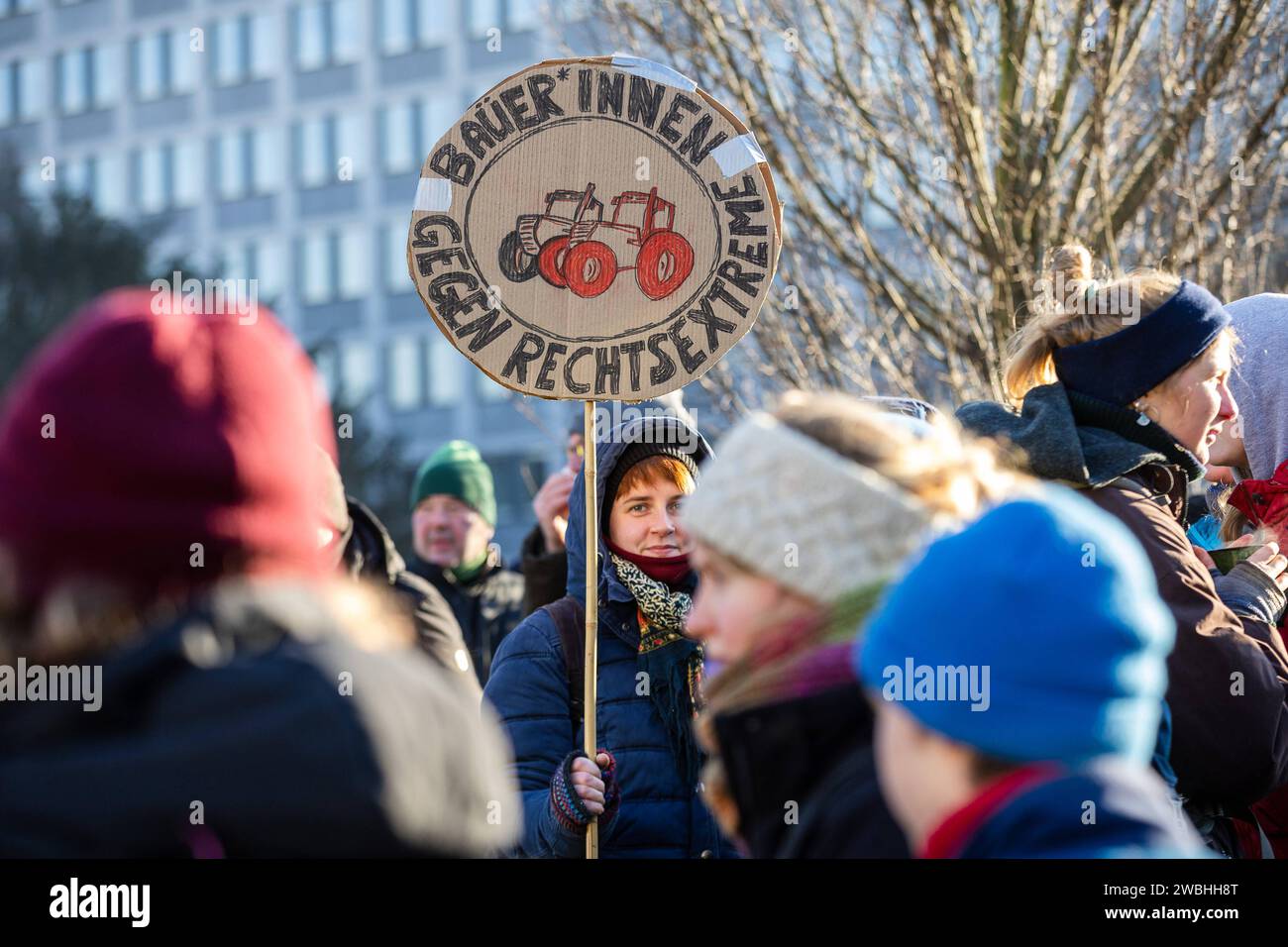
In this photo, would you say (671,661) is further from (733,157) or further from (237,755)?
(237,755)

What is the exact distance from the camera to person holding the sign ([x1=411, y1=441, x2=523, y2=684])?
595 cm

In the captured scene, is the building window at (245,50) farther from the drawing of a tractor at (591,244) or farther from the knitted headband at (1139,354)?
the knitted headband at (1139,354)

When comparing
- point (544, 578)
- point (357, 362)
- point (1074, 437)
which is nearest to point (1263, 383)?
point (1074, 437)

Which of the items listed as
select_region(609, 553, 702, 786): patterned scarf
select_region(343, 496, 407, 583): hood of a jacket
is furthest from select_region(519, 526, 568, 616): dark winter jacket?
select_region(609, 553, 702, 786): patterned scarf

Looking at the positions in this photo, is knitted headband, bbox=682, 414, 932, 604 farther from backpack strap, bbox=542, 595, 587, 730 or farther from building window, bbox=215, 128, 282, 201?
building window, bbox=215, 128, 282, 201

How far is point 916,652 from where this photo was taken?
1.84 m

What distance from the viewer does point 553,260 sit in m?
3.85

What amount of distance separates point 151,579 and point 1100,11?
6.24m

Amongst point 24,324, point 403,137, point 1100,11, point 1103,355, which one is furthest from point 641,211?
point 403,137

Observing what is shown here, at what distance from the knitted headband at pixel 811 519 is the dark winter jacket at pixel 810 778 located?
14 centimetres

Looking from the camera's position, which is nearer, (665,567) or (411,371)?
(665,567)

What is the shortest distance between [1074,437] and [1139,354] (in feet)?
0.91

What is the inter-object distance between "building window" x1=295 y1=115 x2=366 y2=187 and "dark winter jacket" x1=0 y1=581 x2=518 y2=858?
45.0m
